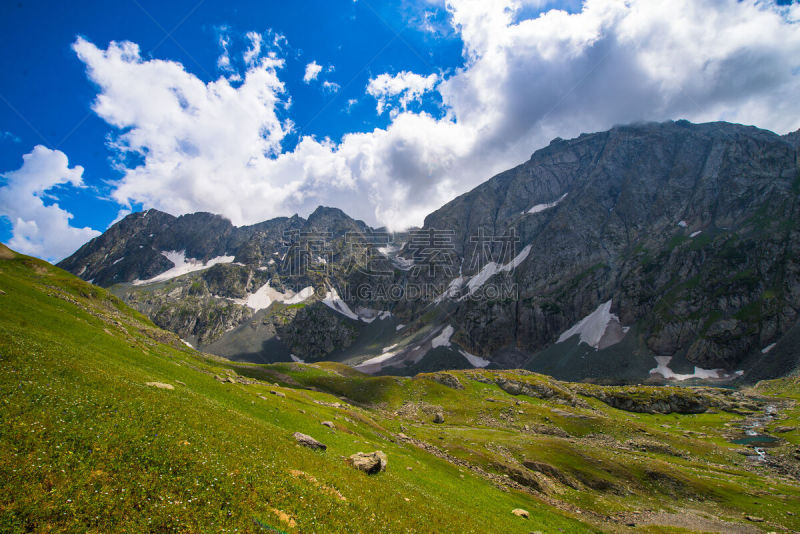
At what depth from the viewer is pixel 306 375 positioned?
10594 centimetres

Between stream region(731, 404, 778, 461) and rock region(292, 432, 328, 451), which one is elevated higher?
rock region(292, 432, 328, 451)

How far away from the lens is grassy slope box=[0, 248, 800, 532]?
962cm

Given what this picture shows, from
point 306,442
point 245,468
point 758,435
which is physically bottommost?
point 758,435

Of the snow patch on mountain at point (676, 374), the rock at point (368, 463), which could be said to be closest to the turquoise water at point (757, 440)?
the rock at point (368, 463)

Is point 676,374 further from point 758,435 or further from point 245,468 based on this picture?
point 245,468

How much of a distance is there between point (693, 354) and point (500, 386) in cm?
13602

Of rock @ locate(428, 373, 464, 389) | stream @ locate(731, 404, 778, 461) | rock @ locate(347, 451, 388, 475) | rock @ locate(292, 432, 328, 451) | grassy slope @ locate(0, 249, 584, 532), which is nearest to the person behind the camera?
grassy slope @ locate(0, 249, 584, 532)

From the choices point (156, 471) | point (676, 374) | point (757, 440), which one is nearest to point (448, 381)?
point (757, 440)

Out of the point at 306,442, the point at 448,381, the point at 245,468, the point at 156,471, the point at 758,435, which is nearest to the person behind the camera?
the point at 156,471

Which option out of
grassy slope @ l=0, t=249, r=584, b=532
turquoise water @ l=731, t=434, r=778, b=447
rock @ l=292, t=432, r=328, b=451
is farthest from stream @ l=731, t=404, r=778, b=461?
rock @ l=292, t=432, r=328, b=451

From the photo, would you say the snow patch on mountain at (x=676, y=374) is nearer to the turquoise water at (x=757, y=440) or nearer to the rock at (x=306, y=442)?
the turquoise water at (x=757, y=440)

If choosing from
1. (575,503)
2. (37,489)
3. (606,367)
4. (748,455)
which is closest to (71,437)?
(37,489)

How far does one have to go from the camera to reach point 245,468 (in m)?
13.5

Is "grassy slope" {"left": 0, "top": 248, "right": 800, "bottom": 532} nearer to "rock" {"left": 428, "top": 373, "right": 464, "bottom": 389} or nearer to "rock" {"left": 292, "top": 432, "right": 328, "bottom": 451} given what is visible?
"rock" {"left": 292, "top": 432, "right": 328, "bottom": 451}
